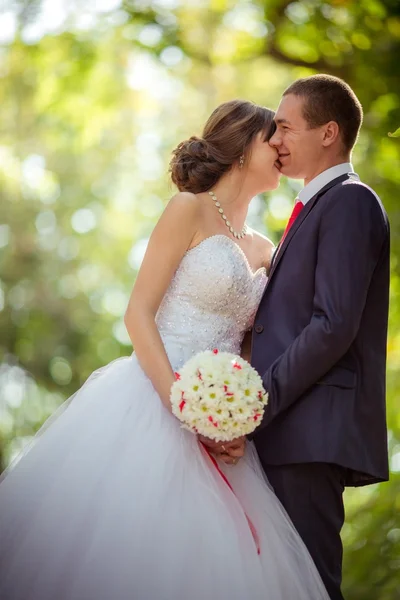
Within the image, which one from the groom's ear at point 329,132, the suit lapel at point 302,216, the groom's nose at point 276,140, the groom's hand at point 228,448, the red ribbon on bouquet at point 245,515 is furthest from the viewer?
the groom's nose at point 276,140

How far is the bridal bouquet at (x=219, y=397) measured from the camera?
3.52 meters

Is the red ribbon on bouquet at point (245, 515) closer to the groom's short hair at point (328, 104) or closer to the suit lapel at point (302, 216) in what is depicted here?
the suit lapel at point (302, 216)

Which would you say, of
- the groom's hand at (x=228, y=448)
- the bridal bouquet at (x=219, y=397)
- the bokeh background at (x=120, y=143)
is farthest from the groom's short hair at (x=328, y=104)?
the groom's hand at (x=228, y=448)

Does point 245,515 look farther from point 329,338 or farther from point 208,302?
point 208,302

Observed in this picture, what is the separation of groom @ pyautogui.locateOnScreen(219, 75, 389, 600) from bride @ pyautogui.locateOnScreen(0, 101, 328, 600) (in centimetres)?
17

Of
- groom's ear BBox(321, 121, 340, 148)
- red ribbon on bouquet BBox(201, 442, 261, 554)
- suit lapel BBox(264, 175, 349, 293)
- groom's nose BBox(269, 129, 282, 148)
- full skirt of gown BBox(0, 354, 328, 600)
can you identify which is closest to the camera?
full skirt of gown BBox(0, 354, 328, 600)

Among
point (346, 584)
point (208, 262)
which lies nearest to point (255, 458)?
point (208, 262)

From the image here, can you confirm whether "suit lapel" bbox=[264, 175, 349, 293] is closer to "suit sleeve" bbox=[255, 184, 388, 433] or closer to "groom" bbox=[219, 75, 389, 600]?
"groom" bbox=[219, 75, 389, 600]

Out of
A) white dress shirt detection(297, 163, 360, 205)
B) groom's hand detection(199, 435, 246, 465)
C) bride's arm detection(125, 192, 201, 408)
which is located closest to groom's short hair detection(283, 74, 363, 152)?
white dress shirt detection(297, 163, 360, 205)

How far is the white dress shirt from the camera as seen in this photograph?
13.2 feet

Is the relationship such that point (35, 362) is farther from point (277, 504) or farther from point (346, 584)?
point (277, 504)

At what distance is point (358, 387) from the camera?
3842 millimetres

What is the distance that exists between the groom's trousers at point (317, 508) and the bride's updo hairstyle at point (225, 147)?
1.39 metres

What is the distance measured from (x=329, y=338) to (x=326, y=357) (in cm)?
8
